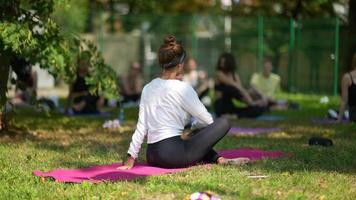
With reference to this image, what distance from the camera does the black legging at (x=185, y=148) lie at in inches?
309

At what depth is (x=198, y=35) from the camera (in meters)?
23.9

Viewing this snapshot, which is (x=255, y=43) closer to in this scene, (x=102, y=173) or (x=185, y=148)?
(x=185, y=148)

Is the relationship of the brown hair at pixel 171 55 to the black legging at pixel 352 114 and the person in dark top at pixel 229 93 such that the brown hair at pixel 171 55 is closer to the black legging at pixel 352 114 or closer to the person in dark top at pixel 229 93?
the black legging at pixel 352 114

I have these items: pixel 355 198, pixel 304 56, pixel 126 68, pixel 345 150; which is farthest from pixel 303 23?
pixel 355 198

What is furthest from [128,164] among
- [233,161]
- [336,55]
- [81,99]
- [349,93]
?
[336,55]

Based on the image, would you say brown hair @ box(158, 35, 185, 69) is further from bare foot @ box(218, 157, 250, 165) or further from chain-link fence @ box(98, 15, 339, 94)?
chain-link fence @ box(98, 15, 339, 94)

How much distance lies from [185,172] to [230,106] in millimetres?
7194

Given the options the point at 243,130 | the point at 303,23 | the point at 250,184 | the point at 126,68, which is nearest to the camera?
the point at 250,184

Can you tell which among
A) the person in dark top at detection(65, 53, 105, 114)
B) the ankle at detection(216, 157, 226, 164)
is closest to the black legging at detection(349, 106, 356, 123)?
the person in dark top at detection(65, 53, 105, 114)

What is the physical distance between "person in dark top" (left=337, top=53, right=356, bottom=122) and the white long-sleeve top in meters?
5.87

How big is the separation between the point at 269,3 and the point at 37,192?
23095mm

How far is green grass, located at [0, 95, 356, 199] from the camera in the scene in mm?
6766

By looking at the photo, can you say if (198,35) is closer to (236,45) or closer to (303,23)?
(236,45)

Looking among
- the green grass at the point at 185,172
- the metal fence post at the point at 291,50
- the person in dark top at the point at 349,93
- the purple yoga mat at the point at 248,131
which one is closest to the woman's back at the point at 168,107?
the green grass at the point at 185,172
